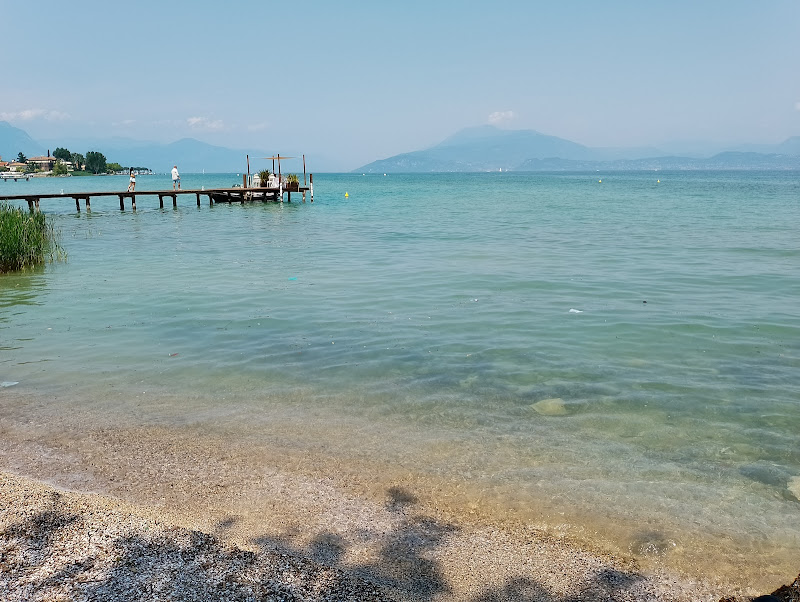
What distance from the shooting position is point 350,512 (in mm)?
5035

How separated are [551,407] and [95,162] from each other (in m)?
213

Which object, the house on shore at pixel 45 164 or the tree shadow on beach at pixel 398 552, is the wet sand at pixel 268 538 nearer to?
the tree shadow on beach at pixel 398 552

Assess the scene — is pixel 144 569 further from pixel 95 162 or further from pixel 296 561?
pixel 95 162

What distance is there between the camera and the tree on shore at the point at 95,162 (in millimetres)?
189837

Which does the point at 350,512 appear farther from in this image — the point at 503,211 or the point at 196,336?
the point at 503,211

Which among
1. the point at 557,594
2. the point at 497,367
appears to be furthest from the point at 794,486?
the point at 497,367

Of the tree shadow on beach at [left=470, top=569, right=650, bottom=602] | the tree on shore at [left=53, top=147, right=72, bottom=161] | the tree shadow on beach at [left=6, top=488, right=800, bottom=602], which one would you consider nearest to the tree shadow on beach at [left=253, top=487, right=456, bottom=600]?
the tree shadow on beach at [left=6, top=488, right=800, bottom=602]

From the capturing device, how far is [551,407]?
746cm

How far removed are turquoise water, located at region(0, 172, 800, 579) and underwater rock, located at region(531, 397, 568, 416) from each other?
67mm

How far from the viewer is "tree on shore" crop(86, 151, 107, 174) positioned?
190 metres

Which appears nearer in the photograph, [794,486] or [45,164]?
[794,486]

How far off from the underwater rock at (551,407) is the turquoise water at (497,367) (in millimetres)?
67

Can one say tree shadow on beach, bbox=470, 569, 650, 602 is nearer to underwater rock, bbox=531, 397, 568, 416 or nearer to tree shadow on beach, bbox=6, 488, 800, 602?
tree shadow on beach, bbox=6, 488, 800, 602

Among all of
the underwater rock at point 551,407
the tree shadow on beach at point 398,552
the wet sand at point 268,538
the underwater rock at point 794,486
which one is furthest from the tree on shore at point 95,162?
the underwater rock at point 794,486
